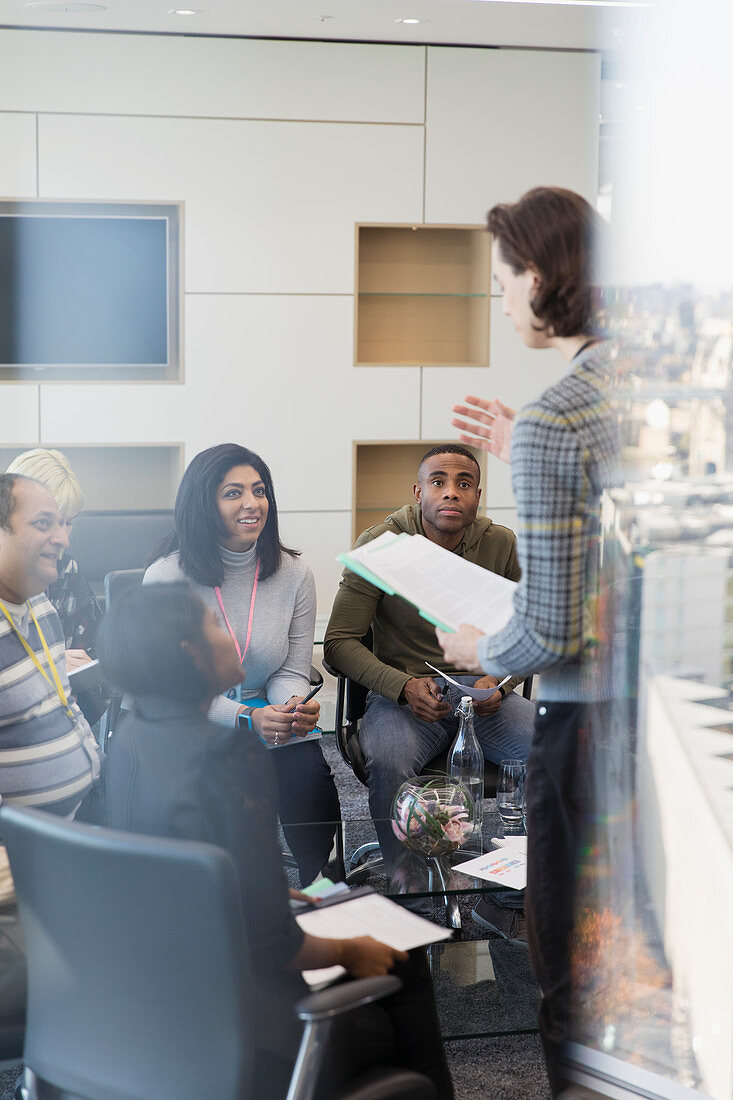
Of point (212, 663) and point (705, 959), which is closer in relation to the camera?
point (705, 959)

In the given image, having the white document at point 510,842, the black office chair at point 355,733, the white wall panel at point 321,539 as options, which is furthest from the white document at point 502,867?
the white wall panel at point 321,539

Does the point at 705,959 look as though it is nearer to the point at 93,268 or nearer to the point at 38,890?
the point at 38,890

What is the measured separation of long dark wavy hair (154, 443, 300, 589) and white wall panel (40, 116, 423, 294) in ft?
5.63

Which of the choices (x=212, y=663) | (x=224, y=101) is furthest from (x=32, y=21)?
(x=212, y=663)

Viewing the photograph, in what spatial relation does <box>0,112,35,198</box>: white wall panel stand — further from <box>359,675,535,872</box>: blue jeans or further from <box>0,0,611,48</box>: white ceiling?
<box>359,675,535,872</box>: blue jeans

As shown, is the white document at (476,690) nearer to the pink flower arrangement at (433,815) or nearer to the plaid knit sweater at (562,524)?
the pink flower arrangement at (433,815)

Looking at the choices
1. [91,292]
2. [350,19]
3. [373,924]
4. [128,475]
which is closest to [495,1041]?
[373,924]

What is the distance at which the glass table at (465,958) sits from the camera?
6.83ft

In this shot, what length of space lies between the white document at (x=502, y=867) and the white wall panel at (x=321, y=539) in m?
2.24

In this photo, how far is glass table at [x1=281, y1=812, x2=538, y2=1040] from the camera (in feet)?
6.83

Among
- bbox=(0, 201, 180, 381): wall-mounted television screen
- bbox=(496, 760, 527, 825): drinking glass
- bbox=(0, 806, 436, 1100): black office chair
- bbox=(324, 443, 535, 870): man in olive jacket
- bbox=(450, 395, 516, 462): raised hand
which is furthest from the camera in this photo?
bbox=(0, 201, 180, 381): wall-mounted television screen

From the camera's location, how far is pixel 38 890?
1306mm

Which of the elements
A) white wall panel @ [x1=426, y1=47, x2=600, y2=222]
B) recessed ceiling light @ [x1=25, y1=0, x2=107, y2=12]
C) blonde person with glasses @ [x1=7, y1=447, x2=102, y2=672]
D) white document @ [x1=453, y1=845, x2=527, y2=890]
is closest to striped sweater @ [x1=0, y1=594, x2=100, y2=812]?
blonde person with glasses @ [x1=7, y1=447, x2=102, y2=672]

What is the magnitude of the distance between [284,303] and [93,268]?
760mm
